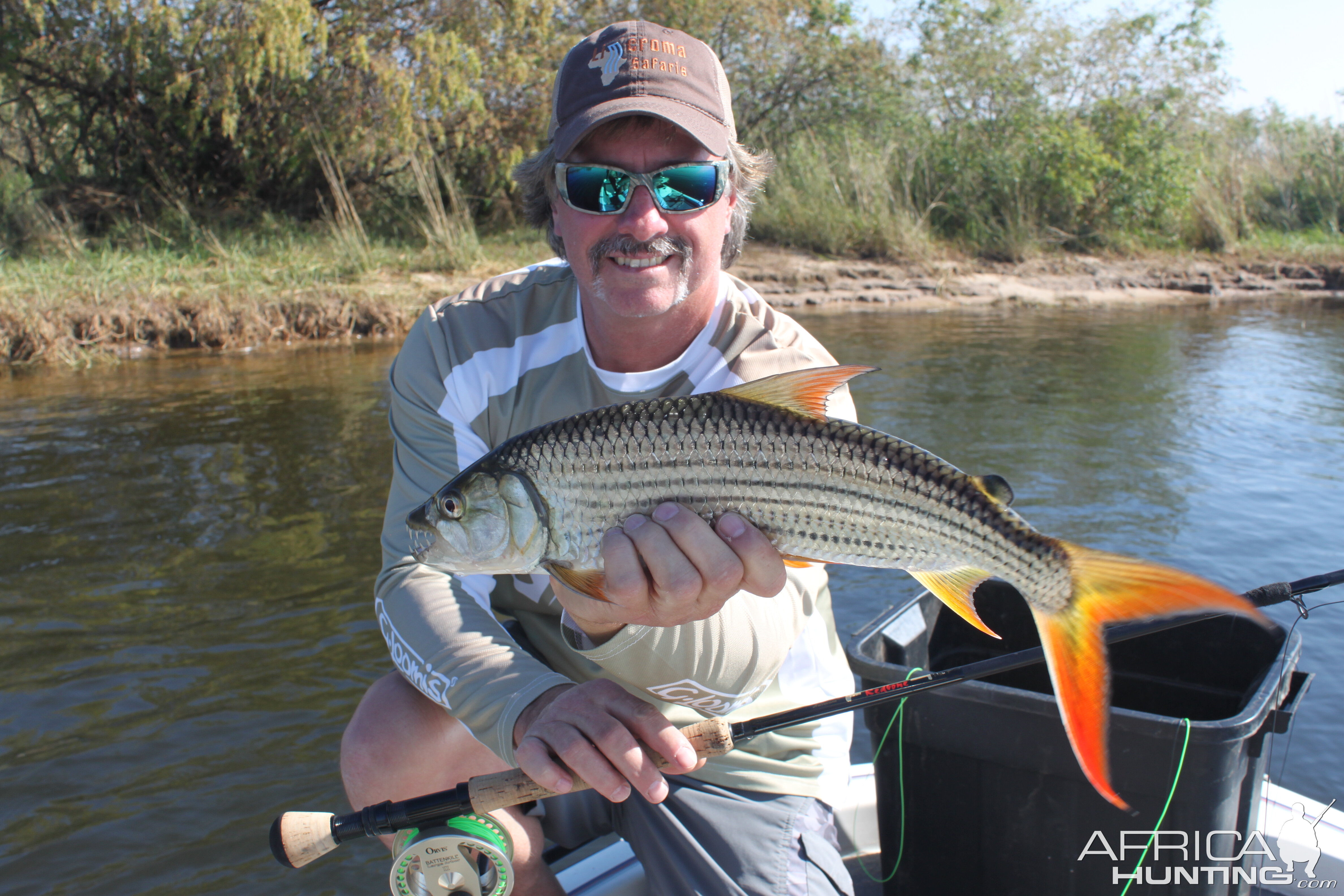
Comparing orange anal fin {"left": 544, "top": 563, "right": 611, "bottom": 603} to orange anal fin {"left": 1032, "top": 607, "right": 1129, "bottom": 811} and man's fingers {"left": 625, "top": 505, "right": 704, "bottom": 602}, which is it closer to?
man's fingers {"left": 625, "top": 505, "right": 704, "bottom": 602}

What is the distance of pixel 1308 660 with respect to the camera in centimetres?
477

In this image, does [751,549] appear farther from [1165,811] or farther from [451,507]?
[1165,811]

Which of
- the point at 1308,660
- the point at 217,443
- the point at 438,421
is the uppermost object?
the point at 438,421

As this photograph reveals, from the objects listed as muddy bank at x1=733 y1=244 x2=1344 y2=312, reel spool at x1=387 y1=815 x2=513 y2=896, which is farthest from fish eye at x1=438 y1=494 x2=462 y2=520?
muddy bank at x1=733 y1=244 x2=1344 y2=312

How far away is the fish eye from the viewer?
7.02 ft

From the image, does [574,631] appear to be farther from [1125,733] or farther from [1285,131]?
[1285,131]

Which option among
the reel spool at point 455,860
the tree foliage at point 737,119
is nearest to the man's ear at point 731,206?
the reel spool at point 455,860

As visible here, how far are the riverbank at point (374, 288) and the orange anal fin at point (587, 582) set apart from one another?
38.3 ft

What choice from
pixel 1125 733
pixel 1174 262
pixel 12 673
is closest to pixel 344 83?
pixel 12 673

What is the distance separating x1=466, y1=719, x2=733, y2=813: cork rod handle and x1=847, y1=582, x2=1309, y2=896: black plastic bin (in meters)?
0.58

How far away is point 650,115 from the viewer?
2.76 meters

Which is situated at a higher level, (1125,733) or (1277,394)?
(1125,733)

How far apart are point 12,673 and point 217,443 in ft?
13.7

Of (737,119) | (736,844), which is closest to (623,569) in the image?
(736,844)
